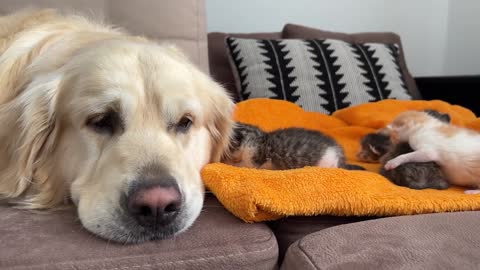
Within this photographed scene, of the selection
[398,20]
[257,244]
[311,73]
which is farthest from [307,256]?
[398,20]

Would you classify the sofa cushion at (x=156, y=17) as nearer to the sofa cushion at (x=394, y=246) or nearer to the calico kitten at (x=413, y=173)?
the calico kitten at (x=413, y=173)

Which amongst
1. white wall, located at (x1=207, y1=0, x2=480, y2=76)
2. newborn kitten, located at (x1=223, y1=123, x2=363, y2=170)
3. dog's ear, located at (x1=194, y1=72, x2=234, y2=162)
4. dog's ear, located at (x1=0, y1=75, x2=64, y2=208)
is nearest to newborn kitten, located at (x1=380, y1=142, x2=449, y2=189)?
newborn kitten, located at (x1=223, y1=123, x2=363, y2=170)

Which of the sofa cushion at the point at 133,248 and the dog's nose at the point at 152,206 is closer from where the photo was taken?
the sofa cushion at the point at 133,248

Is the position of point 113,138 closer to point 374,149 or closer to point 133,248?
point 133,248

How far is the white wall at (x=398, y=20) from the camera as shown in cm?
333

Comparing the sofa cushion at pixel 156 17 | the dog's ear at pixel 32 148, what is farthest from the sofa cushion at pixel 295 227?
the sofa cushion at pixel 156 17

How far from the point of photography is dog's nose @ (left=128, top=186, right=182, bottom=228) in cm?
99

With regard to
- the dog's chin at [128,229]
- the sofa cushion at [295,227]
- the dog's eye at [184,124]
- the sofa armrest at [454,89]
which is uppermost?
the dog's eye at [184,124]

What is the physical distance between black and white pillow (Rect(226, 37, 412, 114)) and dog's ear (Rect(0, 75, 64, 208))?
1.44m

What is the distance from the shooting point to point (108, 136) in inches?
46.6

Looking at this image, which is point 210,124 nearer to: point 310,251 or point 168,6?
point 310,251

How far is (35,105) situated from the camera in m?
1.24

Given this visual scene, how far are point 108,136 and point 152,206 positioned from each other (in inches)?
10.7

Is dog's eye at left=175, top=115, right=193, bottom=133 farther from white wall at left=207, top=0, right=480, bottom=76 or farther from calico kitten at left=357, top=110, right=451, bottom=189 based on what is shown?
white wall at left=207, top=0, right=480, bottom=76
